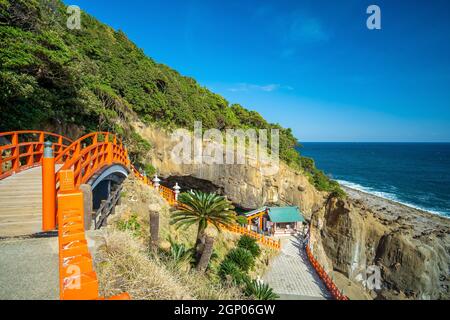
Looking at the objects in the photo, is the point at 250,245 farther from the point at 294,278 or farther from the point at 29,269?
the point at 29,269

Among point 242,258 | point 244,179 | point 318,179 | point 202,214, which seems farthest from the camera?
point 318,179

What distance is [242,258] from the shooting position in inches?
663

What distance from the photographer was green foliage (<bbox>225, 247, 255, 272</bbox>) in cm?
1653

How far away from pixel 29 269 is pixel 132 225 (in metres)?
8.48

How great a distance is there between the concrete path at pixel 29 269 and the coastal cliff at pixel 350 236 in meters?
19.8

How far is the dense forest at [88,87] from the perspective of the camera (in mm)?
10797

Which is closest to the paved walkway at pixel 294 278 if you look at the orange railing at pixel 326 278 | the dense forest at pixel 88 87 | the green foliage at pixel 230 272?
the orange railing at pixel 326 278

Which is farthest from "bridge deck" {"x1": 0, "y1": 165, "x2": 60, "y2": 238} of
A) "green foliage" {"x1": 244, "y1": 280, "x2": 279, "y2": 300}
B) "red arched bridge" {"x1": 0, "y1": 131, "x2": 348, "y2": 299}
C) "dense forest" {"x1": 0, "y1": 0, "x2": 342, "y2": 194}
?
"green foliage" {"x1": 244, "y1": 280, "x2": 279, "y2": 300}

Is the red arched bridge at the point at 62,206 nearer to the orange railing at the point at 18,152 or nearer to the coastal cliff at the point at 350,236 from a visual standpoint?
the orange railing at the point at 18,152

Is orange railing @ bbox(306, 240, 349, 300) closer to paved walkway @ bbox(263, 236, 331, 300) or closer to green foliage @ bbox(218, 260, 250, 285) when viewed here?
paved walkway @ bbox(263, 236, 331, 300)

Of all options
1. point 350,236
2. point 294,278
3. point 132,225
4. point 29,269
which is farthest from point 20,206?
point 350,236

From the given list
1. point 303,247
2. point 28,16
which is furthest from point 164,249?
point 303,247

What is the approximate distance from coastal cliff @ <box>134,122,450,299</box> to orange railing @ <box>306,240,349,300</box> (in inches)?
51.9

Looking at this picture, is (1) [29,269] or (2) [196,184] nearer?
(1) [29,269]
